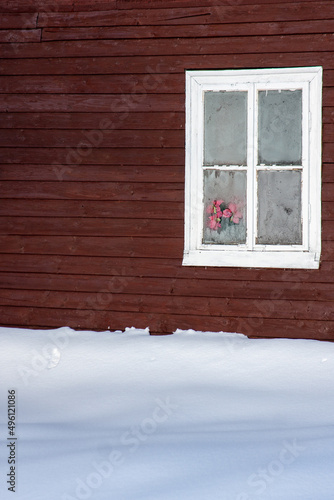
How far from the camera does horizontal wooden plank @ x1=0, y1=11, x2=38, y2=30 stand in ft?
18.5

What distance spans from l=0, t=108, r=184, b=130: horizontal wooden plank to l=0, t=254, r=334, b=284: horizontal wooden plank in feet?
3.99

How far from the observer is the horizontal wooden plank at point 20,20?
5652 millimetres

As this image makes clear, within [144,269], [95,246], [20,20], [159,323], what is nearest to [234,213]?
[144,269]

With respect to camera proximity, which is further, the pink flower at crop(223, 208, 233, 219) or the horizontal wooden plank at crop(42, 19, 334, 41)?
the pink flower at crop(223, 208, 233, 219)

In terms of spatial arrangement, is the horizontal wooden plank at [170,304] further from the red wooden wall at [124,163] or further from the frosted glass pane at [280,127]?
the frosted glass pane at [280,127]

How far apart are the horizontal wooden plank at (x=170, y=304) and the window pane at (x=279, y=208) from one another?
1.89 ft

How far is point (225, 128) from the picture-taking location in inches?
215

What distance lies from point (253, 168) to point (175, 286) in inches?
50.3

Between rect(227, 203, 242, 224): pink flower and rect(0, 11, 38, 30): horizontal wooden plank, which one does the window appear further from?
rect(0, 11, 38, 30): horizontal wooden plank

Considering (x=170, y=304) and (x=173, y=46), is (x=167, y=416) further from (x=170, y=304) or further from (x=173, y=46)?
(x=173, y=46)

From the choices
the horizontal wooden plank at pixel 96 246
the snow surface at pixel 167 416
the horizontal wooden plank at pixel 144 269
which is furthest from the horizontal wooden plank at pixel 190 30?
the snow surface at pixel 167 416

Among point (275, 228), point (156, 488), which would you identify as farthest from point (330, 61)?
point (156, 488)

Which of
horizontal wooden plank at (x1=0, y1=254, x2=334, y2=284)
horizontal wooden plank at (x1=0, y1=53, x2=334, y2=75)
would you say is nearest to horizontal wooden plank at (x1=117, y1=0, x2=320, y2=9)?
horizontal wooden plank at (x1=0, y1=53, x2=334, y2=75)

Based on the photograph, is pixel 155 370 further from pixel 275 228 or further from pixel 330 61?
pixel 330 61
